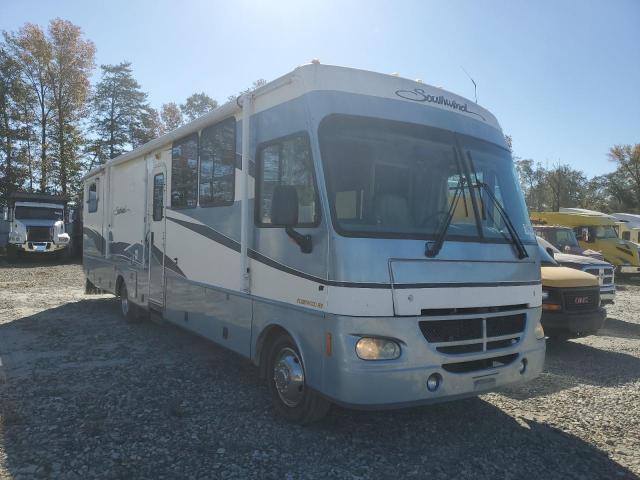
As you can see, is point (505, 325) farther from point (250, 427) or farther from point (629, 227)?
point (629, 227)

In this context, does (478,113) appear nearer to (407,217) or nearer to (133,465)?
(407,217)

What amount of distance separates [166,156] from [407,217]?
14.9ft

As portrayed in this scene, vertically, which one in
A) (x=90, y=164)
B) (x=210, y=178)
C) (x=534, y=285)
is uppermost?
(x=90, y=164)

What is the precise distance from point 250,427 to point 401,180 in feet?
8.32

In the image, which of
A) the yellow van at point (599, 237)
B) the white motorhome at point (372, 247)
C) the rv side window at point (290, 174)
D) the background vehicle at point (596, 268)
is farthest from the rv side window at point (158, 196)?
the yellow van at point (599, 237)

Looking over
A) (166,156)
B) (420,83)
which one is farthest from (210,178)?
(420,83)

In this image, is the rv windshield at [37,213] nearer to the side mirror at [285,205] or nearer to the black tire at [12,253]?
the black tire at [12,253]

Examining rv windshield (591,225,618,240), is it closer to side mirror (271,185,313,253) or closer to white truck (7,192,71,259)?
side mirror (271,185,313,253)

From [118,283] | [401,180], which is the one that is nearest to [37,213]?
[118,283]

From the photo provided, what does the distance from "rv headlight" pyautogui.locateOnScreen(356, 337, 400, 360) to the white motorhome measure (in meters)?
0.01

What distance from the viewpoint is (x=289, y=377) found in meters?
4.41

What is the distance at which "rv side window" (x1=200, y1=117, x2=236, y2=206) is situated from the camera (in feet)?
18.0

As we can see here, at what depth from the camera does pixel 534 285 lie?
467 centimetres

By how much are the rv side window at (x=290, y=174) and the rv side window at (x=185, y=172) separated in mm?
1825
